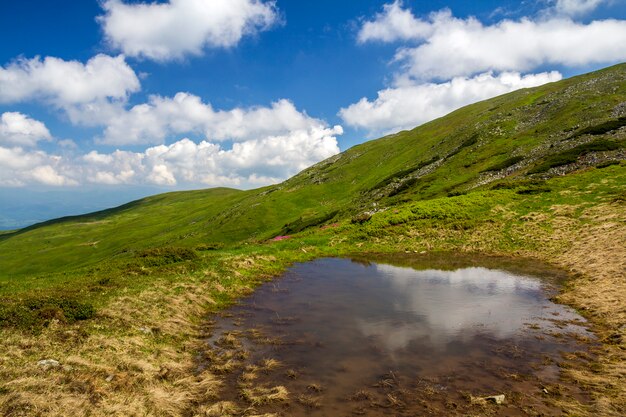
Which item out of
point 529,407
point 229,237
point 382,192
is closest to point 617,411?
point 529,407

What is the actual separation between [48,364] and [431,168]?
84037 mm

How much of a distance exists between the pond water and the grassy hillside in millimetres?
660

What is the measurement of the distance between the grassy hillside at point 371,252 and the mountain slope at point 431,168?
62 centimetres

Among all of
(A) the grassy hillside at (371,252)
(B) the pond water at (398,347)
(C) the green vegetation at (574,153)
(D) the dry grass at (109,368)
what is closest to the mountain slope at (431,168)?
(C) the green vegetation at (574,153)

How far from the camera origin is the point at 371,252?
131 feet

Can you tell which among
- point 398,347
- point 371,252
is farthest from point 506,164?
point 398,347

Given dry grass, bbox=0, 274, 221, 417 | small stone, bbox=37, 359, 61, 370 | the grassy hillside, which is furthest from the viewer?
small stone, bbox=37, 359, 61, 370

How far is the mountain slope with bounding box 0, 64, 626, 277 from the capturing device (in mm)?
61594

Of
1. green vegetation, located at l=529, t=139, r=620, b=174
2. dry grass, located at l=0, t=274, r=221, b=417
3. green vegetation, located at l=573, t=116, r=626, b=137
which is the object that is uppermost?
green vegetation, located at l=573, t=116, r=626, b=137

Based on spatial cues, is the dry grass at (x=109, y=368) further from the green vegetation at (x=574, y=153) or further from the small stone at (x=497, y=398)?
the green vegetation at (x=574, y=153)

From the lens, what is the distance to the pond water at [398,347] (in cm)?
1235

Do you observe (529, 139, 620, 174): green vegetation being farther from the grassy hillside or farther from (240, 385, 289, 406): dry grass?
(240, 385, 289, 406): dry grass

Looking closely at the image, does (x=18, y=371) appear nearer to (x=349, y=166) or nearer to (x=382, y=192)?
(x=382, y=192)

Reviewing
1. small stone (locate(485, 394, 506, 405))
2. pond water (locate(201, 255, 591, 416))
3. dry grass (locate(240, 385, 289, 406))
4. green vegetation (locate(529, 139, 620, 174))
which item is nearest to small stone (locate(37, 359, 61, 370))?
pond water (locate(201, 255, 591, 416))
